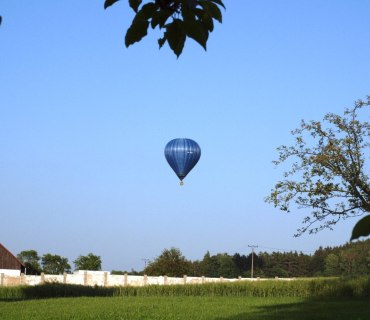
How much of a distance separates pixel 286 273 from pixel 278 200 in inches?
3041

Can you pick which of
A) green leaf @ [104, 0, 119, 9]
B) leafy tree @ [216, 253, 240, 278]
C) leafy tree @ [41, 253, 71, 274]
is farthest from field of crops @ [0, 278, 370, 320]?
leafy tree @ [216, 253, 240, 278]

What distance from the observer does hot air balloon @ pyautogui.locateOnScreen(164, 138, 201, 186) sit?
113ft

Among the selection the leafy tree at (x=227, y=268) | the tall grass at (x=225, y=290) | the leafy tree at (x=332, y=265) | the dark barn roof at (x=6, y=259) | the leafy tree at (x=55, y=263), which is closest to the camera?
the tall grass at (x=225, y=290)

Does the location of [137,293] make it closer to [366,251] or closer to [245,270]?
[366,251]

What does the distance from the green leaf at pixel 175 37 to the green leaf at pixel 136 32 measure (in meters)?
0.09

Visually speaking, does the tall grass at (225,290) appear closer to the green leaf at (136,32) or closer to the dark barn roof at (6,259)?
the dark barn roof at (6,259)

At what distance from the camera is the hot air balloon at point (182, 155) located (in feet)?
113

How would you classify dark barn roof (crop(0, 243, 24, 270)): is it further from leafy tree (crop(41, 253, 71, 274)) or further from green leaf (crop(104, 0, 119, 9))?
green leaf (crop(104, 0, 119, 9))

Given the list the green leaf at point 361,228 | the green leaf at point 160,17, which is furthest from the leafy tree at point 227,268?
the green leaf at point 361,228

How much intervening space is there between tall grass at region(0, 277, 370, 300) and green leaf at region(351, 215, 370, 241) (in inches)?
1072

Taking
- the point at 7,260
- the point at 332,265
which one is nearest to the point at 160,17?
the point at 7,260

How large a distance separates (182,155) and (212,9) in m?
32.2

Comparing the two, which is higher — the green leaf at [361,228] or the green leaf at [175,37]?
the green leaf at [175,37]

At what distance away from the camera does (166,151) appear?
35.3 m
